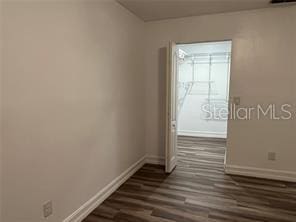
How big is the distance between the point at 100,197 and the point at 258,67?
9.13 ft

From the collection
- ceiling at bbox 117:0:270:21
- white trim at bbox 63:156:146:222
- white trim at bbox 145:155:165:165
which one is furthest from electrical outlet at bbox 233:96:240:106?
white trim at bbox 63:156:146:222

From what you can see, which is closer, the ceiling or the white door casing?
the ceiling

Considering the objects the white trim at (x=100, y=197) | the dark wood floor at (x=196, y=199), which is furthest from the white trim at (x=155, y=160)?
the white trim at (x=100, y=197)

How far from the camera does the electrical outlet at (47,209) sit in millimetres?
1804

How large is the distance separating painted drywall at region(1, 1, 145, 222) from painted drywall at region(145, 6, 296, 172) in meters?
1.33

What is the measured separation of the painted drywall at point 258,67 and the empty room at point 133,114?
1 cm

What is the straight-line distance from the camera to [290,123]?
305 centimetres

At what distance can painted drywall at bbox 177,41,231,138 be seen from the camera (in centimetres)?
570

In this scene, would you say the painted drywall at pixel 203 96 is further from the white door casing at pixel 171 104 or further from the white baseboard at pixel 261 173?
the white baseboard at pixel 261 173

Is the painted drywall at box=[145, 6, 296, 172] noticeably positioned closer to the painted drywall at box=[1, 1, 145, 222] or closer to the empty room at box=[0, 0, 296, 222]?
the empty room at box=[0, 0, 296, 222]

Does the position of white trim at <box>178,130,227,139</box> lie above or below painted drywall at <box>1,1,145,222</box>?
below

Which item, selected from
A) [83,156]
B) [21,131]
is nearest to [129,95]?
[83,156]

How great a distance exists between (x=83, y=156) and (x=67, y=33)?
122 cm

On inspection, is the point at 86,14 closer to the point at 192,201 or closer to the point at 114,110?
the point at 114,110
